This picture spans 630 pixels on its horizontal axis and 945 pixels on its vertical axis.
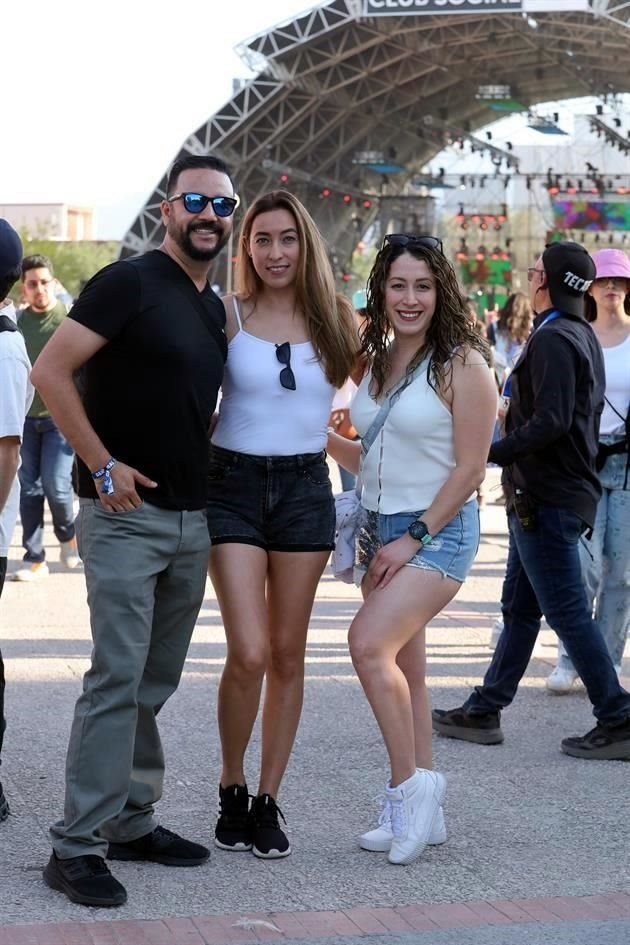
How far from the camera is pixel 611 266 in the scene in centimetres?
650

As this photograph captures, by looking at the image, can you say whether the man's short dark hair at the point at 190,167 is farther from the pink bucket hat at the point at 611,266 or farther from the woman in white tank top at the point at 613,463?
the pink bucket hat at the point at 611,266

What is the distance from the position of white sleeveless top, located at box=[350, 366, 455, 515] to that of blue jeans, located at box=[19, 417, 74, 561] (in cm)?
561

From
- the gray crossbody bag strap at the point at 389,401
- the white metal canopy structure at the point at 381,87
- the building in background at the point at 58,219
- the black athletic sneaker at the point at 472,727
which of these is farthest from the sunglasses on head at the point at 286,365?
the building in background at the point at 58,219

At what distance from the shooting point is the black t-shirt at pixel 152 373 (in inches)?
155

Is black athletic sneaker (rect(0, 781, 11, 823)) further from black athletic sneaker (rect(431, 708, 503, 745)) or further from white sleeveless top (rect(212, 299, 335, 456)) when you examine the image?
black athletic sneaker (rect(431, 708, 503, 745))

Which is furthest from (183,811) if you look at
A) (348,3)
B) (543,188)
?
(543,188)

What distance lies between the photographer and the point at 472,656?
24.9 feet

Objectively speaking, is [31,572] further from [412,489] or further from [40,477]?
[412,489]

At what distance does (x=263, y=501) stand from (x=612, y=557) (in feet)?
8.59

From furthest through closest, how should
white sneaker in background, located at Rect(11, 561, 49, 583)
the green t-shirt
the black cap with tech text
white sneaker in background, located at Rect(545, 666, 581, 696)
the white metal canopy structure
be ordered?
the white metal canopy structure < the green t-shirt < white sneaker in background, located at Rect(11, 561, 49, 583) < white sneaker in background, located at Rect(545, 666, 581, 696) < the black cap with tech text

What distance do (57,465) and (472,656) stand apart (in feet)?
11.7

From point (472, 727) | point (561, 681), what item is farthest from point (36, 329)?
point (472, 727)

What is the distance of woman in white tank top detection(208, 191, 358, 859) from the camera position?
14.2ft

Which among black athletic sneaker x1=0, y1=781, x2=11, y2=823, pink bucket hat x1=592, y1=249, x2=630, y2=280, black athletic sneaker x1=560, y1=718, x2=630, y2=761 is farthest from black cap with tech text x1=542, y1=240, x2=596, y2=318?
black athletic sneaker x1=0, y1=781, x2=11, y2=823
